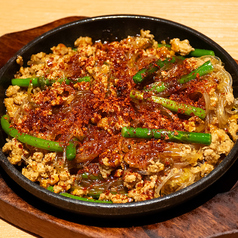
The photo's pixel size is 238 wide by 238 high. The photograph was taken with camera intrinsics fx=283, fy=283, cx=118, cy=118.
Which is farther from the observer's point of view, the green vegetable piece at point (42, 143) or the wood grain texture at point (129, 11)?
the wood grain texture at point (129, 11)

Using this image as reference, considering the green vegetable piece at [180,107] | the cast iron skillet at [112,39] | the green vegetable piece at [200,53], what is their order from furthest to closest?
1. the green vegetable piece at [200,53]
2. the green vegetable piece at [180,107]
3. the cast iron skillet at [112,39]

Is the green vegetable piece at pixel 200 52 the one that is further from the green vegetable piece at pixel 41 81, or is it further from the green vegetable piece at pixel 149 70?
the green vegetable piece at pixel 41 81

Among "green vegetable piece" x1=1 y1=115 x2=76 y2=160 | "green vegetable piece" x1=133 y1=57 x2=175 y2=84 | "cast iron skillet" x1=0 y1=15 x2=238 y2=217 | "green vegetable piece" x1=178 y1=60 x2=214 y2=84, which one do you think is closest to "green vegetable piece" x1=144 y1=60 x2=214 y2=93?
"green vegetable piece" x1=178 y1=60 x2=214 y2=84

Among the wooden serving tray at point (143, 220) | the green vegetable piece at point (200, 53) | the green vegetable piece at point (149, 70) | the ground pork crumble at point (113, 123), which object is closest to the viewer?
the wooden serving tray at point (143, 220)

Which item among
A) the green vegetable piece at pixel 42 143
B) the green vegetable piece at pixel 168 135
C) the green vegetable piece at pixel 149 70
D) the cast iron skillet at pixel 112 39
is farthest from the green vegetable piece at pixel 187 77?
the green vegetable piece at pixel 42 143

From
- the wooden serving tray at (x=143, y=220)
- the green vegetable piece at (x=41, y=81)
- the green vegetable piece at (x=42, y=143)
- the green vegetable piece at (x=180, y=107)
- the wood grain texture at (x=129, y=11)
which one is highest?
the wood grain texture at (x=129, y=11)

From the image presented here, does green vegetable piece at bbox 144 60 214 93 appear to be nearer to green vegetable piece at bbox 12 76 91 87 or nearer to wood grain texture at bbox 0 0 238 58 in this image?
green vegetable piece at bbox 12 76 91 87
